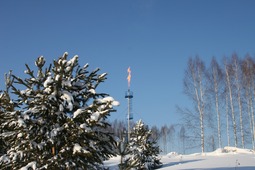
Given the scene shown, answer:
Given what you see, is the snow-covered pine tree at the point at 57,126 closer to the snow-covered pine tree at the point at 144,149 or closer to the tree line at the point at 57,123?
the tree line at the point at 57,123

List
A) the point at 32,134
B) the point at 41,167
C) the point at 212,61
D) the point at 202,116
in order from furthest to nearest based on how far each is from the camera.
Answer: the point at 212,61 < the point at 202,116 < the point at 32,134 < the point at 41,167

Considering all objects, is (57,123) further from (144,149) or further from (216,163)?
(144,149)

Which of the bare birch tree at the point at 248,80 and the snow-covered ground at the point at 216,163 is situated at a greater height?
the bare birch tree at the point at 248,80

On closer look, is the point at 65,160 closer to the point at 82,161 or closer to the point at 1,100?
the point at 82,161

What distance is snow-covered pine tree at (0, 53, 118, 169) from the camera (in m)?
6.71

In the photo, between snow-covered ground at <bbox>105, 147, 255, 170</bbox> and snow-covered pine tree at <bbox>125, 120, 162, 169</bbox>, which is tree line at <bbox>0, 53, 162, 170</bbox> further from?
snow-covered pine tree at <bbox>125, 120, 162, 169</bbox>

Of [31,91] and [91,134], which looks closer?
[91,134]

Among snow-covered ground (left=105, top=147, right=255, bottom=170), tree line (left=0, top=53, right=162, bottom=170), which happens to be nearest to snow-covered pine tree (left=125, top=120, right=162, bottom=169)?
snow-covered ground (left=105, top=147, right=255, bottom=170)

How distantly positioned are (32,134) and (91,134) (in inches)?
57.0

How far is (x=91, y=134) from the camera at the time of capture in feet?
21.9

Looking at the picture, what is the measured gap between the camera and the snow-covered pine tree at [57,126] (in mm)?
6715

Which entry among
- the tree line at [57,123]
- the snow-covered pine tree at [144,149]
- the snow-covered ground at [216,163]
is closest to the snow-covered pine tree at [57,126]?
the tree line at [57,123]

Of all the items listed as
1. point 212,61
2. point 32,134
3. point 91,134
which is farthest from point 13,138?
point 212,61

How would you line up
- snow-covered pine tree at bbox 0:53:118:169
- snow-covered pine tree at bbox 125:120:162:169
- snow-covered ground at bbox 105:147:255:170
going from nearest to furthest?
snow-covered pine tree at bbox 0:53:118:169
snow-covered ground at bbox 105:147:255:170
snow-covered pine tree at bbox 125:120:162:169
